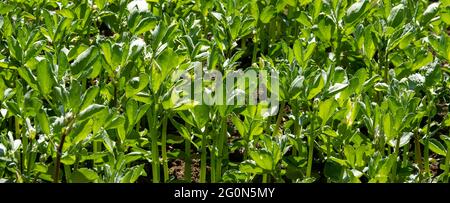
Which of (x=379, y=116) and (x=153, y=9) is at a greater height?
(x=153, y=9)

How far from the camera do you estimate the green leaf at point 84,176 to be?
6.57 ft

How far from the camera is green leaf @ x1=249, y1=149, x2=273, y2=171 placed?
2.05 metres

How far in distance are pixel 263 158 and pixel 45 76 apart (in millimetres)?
573

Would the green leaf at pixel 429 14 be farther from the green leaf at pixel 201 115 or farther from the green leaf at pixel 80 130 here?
the green leaf at pixel 80 130

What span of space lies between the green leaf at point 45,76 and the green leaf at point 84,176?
0.71 feet

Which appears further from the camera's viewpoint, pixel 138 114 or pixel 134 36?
pixel 134 36

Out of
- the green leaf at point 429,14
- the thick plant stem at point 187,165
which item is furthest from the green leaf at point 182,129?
the green leaf at point 429,14

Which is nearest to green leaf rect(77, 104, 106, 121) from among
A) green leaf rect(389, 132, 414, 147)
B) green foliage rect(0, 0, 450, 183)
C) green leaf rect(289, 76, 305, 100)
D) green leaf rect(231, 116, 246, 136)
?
green foliage rect(0, 0, 450, 183)

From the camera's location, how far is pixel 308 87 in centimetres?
216

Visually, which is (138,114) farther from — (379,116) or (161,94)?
(379,116)

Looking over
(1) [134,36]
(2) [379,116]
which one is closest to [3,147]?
(1) [134,36]
